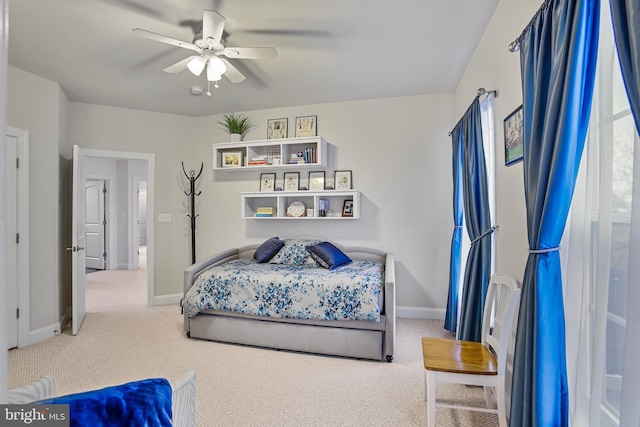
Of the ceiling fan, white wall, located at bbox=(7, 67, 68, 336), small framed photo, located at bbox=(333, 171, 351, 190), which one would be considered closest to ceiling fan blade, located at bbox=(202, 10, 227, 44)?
the ceiling fan

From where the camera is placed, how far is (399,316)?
3.83 metres

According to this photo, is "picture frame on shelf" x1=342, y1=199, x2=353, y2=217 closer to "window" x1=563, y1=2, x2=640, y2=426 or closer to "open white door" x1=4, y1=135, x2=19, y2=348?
"window" x1=563, y1=2, x2=640, y2=426

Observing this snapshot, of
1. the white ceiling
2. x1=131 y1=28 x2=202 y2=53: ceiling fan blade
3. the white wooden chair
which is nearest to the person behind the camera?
the white wooden chair

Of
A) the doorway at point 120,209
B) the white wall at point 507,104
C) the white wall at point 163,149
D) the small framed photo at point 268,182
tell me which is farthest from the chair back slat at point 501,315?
the doorway at point 120,209

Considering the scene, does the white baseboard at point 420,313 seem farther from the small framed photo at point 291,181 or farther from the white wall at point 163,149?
the white wall at point 163,149

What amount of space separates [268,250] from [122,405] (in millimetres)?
3063

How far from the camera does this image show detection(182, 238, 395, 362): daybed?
2709 mm

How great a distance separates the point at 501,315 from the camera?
1.82 meters

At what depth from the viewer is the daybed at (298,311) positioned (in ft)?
8.89

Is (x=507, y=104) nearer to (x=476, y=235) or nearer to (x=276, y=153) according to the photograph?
(x=476, y=235)

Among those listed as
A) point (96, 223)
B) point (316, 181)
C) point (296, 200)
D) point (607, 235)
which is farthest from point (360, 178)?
point (96, 223)

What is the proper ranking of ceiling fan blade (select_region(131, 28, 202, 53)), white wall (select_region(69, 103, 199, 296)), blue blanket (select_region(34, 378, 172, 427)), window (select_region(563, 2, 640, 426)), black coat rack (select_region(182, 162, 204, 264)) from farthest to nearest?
black coat rack (select_region(182, 162, 204, 264)) < white wall (select_region(69, 103, 199, 296)) < ceiling fan blade (select_region(131, 28, 202, 53)) < window (select_region(563, 2, 640, 426)) < blue blanket (select_region(34, 378, 172, 427))

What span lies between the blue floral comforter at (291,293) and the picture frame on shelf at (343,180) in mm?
1134

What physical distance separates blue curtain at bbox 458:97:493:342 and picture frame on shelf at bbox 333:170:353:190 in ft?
5.17
